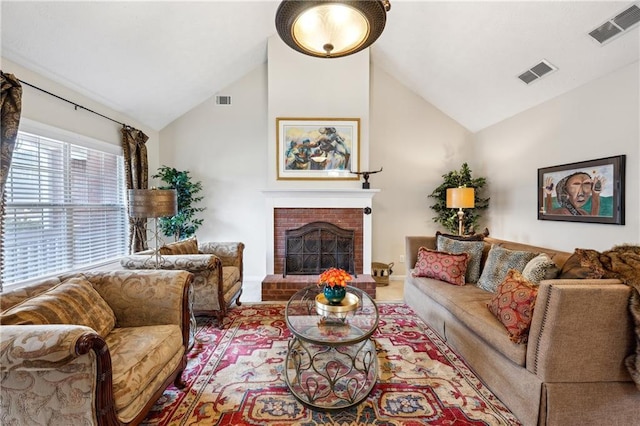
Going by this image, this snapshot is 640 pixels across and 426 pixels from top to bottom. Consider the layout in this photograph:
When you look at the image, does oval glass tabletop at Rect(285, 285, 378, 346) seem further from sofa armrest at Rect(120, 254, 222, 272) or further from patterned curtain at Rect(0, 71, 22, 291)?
patterned curtain at Rect(0, 71, 22, 291)

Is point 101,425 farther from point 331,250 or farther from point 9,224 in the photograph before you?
point 331,250

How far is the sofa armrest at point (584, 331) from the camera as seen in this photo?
4.37 feet

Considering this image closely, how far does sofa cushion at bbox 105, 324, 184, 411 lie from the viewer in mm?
1229

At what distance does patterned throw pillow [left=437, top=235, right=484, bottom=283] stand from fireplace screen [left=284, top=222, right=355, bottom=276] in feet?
4.37

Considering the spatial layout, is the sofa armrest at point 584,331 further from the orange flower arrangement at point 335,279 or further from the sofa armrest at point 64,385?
the sofa armrest at point 64,385

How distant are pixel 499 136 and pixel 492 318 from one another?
308 cm

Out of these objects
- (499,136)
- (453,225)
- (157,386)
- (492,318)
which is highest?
(499,136)

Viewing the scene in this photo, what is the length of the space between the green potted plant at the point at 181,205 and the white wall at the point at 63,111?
719 millimetres

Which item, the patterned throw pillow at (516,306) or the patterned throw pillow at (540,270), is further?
the patterned throw pillow at (540,270)

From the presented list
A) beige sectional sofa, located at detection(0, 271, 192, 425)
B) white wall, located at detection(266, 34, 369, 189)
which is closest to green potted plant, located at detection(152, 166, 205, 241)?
white wall, located at detection(266, 34, 369, 189)

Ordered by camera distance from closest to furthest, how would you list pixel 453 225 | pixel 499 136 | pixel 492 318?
pixel 492 318 → pixel 499 136 → pixel 453 225

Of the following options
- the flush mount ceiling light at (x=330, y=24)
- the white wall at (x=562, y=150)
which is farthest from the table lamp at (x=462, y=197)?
the flush mount ceiling light at (x=330, y=24)

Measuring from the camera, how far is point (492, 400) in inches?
66.7

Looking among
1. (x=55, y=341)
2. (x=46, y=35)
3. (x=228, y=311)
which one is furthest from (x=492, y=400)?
(x=46, y=35)
